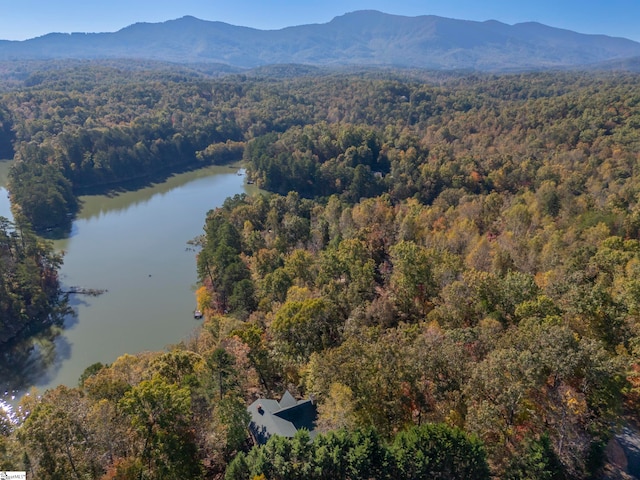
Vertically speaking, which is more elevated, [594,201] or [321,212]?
[594,201]

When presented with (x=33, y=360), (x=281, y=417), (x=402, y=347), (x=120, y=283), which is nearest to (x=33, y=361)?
(x=33, y=360)

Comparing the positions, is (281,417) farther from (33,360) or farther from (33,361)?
(33,360)

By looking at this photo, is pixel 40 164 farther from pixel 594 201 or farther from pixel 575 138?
pixel 575 138

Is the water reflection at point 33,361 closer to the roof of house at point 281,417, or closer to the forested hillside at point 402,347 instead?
the forested hillside at point 402,347

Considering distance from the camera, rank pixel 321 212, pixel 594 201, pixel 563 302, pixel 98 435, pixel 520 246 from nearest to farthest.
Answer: pixel 98 435, pixel 563 302, pixel 520 246, pixel 594 201, pixel 321 212

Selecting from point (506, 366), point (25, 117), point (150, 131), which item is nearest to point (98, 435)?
point (506, 366)
